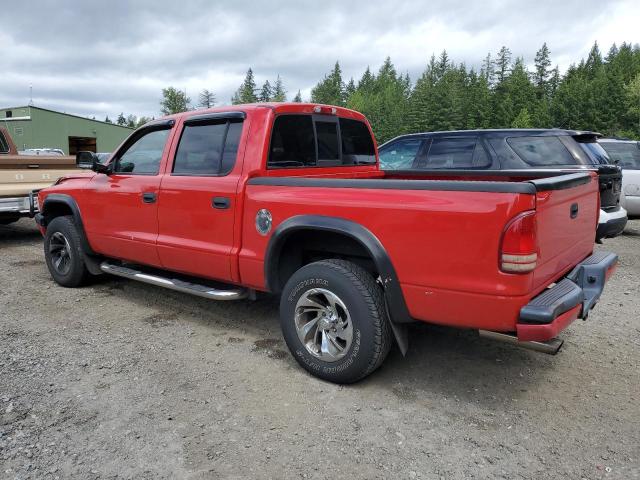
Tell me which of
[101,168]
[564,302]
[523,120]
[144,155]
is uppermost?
[523,120]

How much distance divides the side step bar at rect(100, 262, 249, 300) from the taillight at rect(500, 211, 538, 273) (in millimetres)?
2111

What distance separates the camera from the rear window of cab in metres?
3.93

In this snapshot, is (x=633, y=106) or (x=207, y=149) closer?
(x=207, y=149)

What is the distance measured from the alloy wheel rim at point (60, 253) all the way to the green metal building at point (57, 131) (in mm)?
36606

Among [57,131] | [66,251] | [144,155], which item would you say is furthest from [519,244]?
[57,131]

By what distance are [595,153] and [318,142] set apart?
14.1 feet

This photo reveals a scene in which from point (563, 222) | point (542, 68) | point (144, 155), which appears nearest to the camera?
point (563, 222)

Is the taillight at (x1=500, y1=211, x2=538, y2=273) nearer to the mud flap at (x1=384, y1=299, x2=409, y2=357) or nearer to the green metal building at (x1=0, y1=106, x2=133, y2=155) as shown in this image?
the mud flap at (x1=384, y1=299, x2=409, y2=357)

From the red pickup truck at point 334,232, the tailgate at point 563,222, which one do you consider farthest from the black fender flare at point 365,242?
the tailgate at point 563,222

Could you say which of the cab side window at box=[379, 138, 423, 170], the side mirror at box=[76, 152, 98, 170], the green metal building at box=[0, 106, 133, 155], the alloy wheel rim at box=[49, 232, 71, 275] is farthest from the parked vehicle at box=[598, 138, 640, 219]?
the green metal building at box=[0, 106, 133, 155]

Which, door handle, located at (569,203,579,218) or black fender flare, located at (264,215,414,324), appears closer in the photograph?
black fender flare, located at (264,215,414,324)

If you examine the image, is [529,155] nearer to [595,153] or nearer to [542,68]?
[595,153]

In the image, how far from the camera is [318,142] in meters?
4.34

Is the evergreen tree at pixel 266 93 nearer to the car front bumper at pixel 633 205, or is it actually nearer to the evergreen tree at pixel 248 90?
the evergreen tree at pixel 248 90
